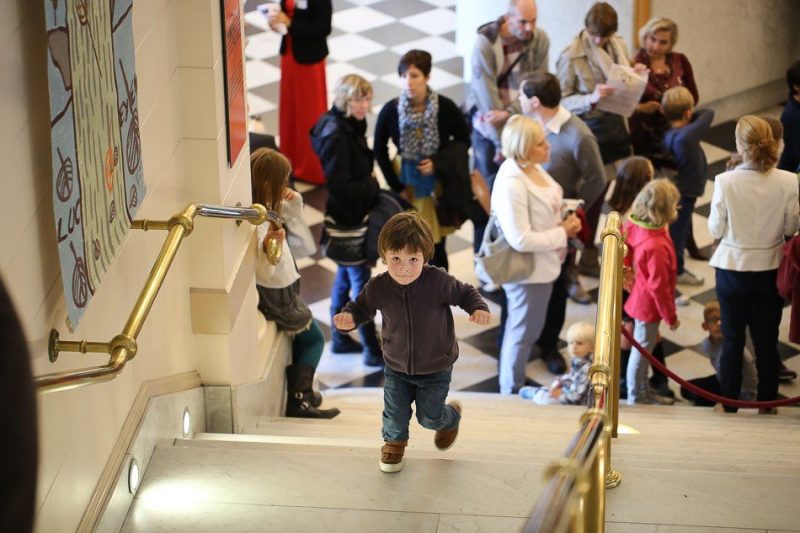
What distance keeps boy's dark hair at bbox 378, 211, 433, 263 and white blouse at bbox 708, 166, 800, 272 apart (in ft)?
7.53

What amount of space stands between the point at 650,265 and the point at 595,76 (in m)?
2.00

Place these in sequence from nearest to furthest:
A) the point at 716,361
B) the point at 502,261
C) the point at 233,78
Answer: the point at 233,78 → the point at 502,261 → the point at 716,361

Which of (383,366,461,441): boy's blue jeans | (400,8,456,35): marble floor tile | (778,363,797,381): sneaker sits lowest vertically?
(778,363,797,381): sneaker

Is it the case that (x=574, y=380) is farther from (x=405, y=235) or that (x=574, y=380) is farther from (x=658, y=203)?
(x=405, y=235)

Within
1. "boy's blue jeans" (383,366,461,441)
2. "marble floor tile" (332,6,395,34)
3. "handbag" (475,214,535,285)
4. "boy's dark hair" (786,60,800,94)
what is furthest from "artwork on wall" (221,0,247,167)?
"marble floor tile" (332,6,395,34)

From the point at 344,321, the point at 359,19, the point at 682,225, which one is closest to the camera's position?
the point at 344,321

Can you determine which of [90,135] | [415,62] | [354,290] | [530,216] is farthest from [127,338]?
[415,62]

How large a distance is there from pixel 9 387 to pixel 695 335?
241 inches

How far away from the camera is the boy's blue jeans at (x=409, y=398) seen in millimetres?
4008

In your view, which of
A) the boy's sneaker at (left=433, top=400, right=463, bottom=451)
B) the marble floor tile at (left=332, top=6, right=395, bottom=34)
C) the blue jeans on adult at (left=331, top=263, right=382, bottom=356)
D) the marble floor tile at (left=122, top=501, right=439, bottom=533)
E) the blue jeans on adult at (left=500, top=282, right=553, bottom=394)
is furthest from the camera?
the marble floor tile at (left=332, top=6, right=395, bottom=34)

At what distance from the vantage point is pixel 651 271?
576 cm

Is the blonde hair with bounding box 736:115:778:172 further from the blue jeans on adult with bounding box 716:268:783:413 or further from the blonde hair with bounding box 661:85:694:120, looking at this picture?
the blonde hair with bounding box 661:85:694:120

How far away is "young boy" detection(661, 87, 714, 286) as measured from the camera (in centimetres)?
690

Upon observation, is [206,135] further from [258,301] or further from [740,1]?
[740,1]
